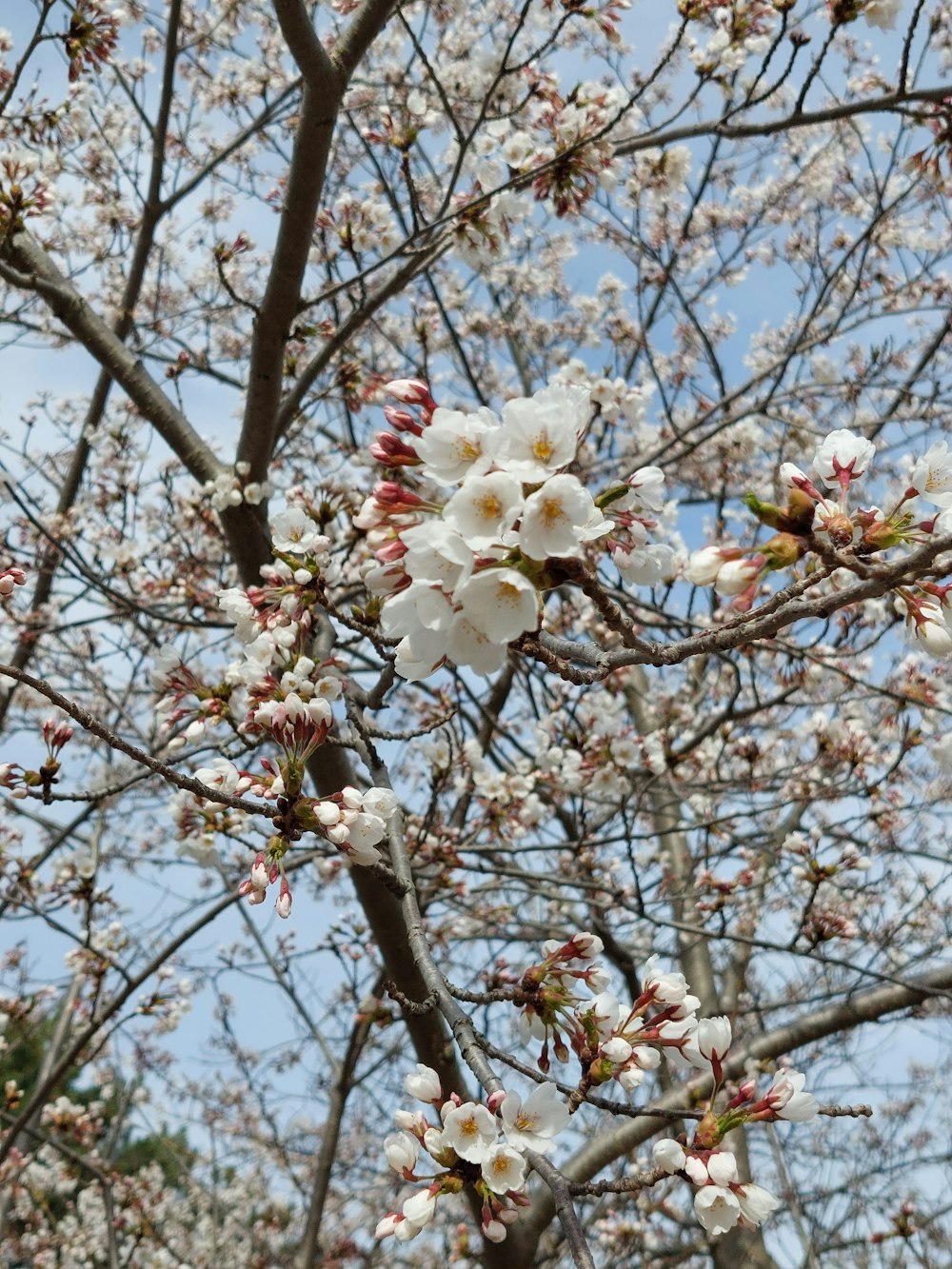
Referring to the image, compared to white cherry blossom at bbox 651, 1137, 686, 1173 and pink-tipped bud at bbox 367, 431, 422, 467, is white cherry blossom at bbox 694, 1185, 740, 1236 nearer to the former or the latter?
white cherry blossom at bbox 651, 1137, 686, 1173

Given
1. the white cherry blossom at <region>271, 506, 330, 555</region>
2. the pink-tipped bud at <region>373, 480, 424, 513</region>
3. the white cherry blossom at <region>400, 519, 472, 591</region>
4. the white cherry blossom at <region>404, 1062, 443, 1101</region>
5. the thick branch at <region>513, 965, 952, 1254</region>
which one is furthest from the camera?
the thick branch at <region>513, 965, 952, 1254</region>

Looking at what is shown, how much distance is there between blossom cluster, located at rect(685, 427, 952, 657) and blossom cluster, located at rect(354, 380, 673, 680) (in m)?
0.23

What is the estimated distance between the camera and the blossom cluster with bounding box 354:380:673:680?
3.73ft

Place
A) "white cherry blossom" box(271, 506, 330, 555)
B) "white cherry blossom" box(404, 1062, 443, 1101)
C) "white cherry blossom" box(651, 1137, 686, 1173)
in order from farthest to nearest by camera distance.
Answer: "white cherry blossom" box(271, 506, 330, 555) → "white cherry blossom" box(404, 1062, 443, 1101) → "white cherry blossom" box(651, 1137, 686, 1173)

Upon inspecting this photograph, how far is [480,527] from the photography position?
3.75 feet

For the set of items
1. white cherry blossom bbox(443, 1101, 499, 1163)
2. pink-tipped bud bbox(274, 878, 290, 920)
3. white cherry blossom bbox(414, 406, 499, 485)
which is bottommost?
white cherry blossom bbox(443, 1101, 499, 1163)

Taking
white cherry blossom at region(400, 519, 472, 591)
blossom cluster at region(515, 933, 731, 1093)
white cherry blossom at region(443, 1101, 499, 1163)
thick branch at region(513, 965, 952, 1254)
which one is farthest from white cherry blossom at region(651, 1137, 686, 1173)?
thick branch at region(513, 965, 952, 1254)

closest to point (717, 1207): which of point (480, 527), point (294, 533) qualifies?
point (480, 527)

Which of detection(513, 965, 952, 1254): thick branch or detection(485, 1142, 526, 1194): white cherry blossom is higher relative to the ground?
detection(513, 965, 952, 1254): thick branch

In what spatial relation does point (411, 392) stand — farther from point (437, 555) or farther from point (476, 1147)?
point (476, 1147)

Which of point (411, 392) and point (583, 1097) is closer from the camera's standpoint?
point (411, 392)

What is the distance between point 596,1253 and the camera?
6.01m

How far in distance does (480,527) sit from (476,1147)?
1.01 metres

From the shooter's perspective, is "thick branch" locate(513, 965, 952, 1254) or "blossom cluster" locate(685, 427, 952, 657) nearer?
"blossom cluster" locate(685, 427, 952, 657)
